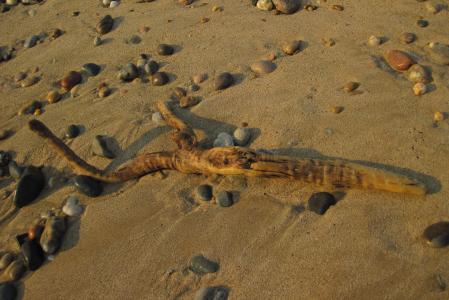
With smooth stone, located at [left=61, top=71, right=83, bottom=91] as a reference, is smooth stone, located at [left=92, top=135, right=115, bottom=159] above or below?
below

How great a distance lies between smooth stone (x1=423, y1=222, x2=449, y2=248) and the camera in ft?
9.17

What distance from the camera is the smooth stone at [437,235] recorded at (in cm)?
279

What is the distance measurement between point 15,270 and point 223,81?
2912 mm

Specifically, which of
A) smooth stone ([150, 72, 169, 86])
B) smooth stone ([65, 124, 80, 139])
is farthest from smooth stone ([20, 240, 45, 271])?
smooth stone ([150, 72, 169, 86])

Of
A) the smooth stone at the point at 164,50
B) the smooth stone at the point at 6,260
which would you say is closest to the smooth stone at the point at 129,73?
the smooth stone at the point at 164,50

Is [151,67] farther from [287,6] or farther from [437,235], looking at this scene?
[437,235]

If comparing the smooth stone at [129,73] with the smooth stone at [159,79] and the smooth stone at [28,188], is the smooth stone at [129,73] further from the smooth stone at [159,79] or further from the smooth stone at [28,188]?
the smooth stone at [28,188]

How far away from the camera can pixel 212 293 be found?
2904 mm

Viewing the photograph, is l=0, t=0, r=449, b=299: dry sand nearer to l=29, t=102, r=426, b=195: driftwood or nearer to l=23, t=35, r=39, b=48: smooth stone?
l=29, t=102, r=426, b=195: driftwood

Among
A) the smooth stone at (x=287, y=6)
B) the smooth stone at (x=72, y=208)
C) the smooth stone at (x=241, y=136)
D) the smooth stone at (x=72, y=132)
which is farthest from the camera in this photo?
the smooth stone at (x=287, y=6)

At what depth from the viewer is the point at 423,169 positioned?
328 centimetres

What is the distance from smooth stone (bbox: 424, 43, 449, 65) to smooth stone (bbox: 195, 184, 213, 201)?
298 cm

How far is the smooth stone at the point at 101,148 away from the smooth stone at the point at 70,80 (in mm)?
1290

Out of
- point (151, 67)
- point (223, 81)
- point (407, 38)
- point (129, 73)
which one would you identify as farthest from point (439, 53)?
point (129, 73)
